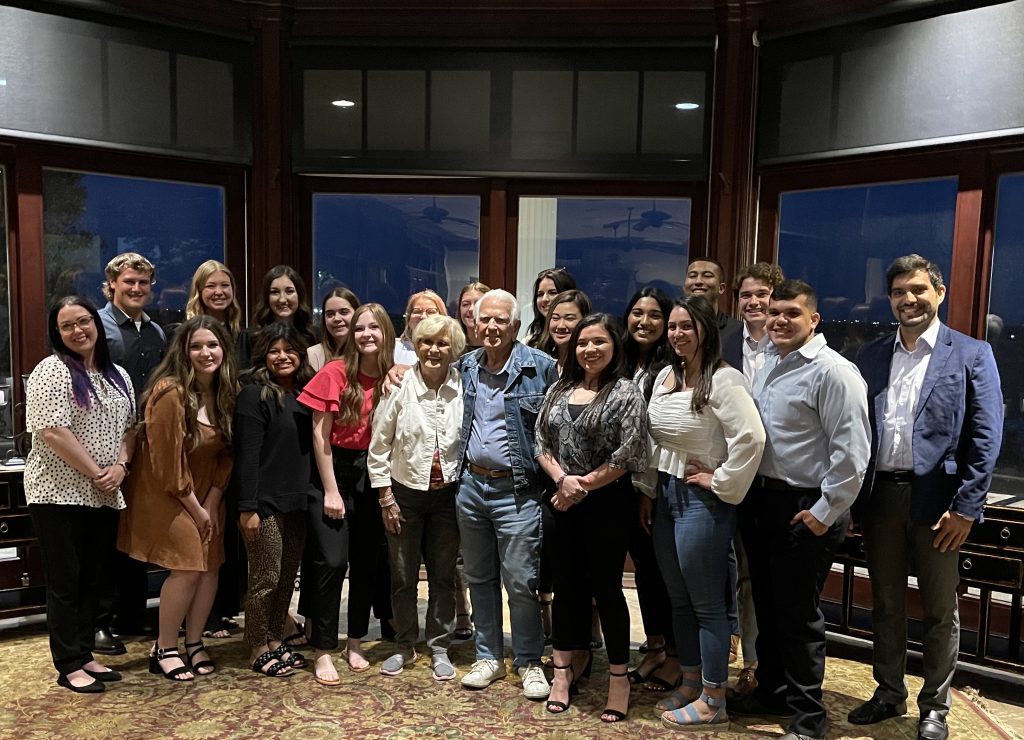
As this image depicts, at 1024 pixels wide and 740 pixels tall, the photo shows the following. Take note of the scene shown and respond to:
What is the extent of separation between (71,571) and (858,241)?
3885 mm

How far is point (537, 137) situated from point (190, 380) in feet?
7.85

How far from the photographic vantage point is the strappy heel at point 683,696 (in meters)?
3.25

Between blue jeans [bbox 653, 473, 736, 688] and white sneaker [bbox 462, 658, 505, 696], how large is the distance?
2.52ft

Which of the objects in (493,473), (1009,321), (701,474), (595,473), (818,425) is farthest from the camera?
(1009,321)

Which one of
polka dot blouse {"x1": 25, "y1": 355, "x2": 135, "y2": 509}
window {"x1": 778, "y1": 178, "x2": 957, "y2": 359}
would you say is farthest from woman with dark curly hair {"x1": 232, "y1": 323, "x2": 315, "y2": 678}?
window {"x1": 778, "y1": 178, "x2": 957, "y2": 359}

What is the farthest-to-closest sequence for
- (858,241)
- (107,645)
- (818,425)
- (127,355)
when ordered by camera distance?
(858,241)
(127,355)
(107,645)
(818,425)

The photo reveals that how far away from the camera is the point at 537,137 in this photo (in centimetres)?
483

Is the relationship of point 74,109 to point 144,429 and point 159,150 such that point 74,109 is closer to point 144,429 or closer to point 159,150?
point 159,150

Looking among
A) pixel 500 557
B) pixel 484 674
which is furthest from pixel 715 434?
pixel 484 674

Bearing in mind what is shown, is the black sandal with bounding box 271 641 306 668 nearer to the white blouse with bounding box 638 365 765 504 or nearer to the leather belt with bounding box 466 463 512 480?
the leather belt with bounding box 466 463 512 480

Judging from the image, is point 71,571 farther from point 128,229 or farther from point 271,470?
point 128,229

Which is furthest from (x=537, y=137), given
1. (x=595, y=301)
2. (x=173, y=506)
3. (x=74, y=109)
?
(x=173, y=506)

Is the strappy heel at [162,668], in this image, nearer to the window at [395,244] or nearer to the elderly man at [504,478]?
the elderly man at [504,478]

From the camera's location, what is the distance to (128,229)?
15.5ft
